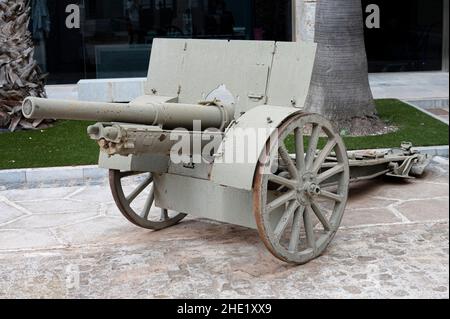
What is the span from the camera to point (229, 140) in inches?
218

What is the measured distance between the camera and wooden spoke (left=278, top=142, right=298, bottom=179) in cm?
Answer: 552

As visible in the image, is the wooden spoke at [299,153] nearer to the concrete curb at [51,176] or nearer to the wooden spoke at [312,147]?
the wooden spoke at [312,147]

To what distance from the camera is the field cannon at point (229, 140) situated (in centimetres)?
536

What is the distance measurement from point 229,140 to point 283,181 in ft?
1.58

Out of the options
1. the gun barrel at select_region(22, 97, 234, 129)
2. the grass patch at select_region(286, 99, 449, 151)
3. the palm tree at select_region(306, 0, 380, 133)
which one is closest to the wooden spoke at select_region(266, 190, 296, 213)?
the gun barrel at select_region(22, 97, 234, 129)

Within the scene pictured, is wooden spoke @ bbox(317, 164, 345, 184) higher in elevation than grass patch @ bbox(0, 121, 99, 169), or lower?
higher

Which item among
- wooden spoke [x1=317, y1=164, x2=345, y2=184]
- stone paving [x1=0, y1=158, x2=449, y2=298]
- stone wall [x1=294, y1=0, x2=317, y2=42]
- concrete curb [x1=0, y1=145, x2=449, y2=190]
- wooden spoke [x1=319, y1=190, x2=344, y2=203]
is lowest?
stone paving [x1=0, y1=158, x2=449, y2=298]

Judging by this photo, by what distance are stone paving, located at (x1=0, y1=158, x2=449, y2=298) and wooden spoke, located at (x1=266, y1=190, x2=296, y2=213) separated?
521 mm

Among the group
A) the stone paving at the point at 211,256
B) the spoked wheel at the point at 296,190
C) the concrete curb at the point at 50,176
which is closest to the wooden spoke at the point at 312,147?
the spoked wheel at the point at 296,190

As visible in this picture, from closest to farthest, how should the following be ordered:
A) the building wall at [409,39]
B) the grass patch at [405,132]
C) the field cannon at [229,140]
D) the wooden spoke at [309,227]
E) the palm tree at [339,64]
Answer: the field cannon at [229,140] → the wooden spoke at [309,227] → the grass patch at [405,132] → the palm tree at [339,64] → the building wall at [409,39]

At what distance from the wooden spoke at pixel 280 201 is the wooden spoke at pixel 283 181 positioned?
0.05 metres

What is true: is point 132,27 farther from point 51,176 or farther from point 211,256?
point 211,256

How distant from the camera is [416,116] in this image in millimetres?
11359

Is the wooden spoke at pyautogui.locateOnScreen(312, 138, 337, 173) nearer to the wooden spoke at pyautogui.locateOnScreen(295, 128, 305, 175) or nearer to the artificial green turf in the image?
the wooden spoke at pyautogui.locateOnScreen(295, 128, 305, 175)
